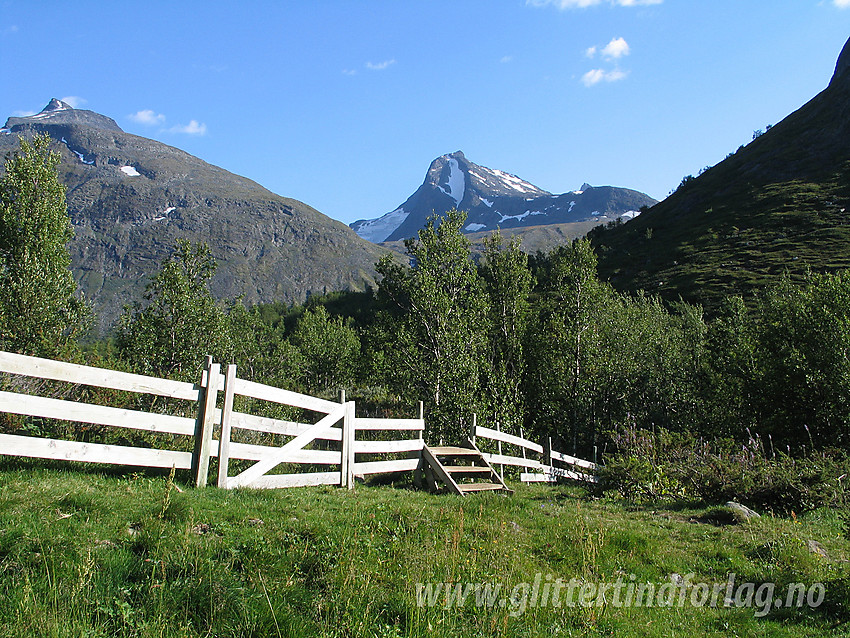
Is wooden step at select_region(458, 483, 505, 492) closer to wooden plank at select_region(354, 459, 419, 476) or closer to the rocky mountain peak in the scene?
wooden plank at select_region(354, 459, 419, 476)

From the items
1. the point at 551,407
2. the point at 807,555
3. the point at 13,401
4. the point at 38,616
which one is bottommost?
the point at 551,407

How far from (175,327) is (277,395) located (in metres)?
14.0

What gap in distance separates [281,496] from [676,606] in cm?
511

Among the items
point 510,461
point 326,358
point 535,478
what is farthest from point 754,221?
point 510,461

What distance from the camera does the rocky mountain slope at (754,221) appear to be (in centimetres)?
6066

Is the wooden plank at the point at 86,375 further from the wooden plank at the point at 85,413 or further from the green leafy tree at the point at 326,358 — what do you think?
the green leafy tree at the point at 326,358

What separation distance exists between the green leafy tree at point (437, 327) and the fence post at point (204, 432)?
12.1 meters

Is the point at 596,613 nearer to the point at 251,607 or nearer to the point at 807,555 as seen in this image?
the point at 251,607

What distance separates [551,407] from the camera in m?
28.5

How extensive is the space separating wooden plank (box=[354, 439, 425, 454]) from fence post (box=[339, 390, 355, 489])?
264mm

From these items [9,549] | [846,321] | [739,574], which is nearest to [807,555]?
[739,574]

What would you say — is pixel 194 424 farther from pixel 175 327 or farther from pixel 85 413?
pixel 175 327

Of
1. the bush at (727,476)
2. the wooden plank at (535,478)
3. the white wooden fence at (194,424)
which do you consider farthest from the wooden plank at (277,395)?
the wooden plank at (535,478)

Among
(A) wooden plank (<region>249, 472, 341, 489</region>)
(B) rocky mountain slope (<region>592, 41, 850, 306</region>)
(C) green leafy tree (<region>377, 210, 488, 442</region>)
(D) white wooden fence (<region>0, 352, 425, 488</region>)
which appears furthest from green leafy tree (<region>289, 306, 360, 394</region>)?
(D) white wooden fence (<region>0, 352, 425, 488</region>)
